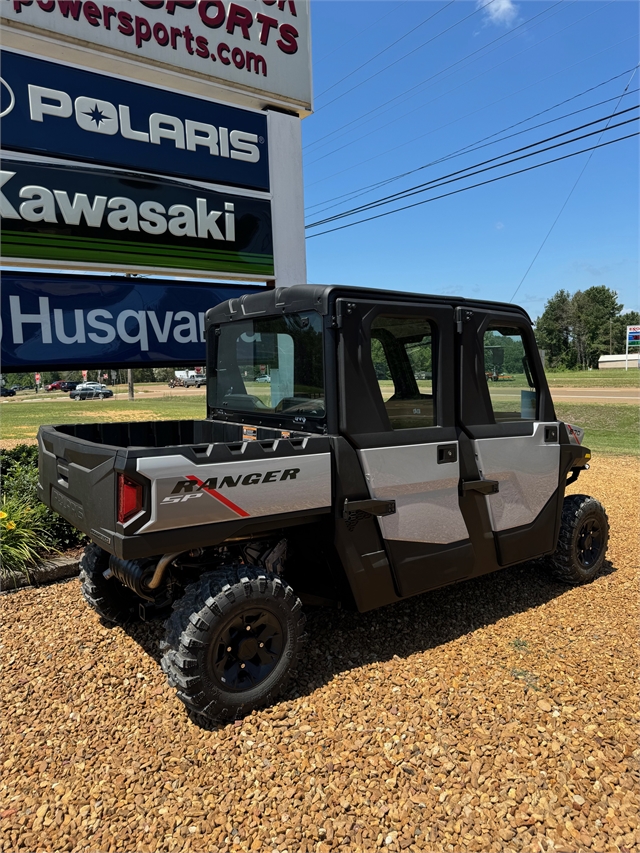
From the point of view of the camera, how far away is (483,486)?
12.5ft

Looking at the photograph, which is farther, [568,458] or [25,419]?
[25,419]

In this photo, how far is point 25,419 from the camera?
78.0 ft

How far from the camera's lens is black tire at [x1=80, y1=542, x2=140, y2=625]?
12.7ft

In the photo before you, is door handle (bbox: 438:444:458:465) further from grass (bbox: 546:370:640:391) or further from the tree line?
the tree line

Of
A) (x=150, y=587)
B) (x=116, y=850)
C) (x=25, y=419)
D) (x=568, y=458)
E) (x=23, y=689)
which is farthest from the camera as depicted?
(x=25, y=419)

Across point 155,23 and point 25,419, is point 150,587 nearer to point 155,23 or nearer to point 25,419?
point 155,23

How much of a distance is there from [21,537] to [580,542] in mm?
4712

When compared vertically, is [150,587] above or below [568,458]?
below

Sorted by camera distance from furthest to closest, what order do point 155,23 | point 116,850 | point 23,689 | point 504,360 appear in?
point 155,23, point 504,360, point 23,689, point 116,850

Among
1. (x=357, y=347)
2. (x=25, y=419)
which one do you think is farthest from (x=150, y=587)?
(x=25, y=419)

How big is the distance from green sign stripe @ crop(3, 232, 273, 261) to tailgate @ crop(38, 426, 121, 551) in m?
3.04

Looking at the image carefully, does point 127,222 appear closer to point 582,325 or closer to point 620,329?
point 582,325

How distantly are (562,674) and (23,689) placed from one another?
3.14m

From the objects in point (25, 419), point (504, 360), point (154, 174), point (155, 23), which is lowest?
point (25, 419)
